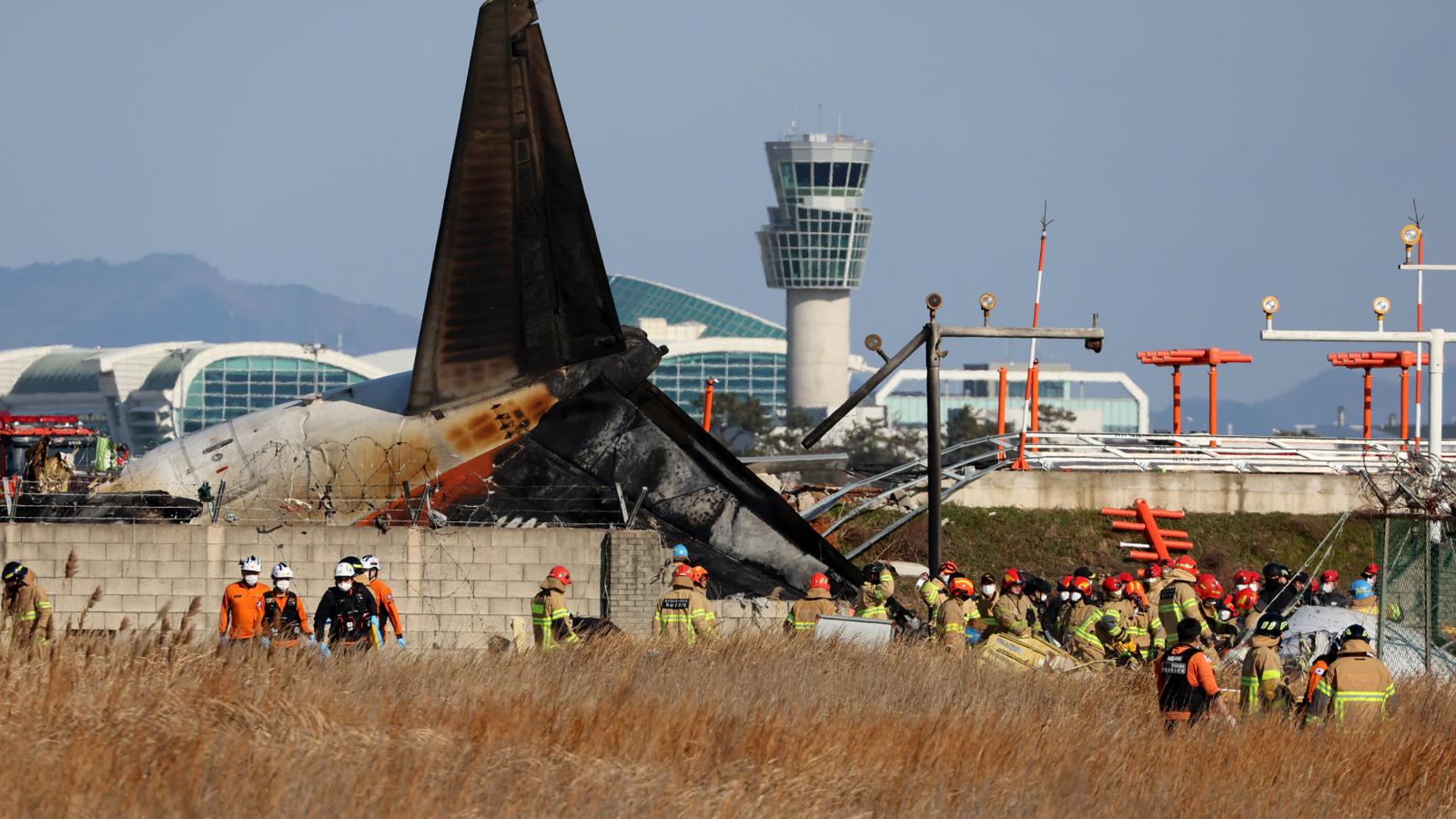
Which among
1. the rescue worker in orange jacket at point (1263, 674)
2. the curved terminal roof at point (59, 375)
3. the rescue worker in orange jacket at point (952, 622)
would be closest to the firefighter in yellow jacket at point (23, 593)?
the rescue worker in orange jacket at point (952, 622)

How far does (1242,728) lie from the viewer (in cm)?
1628

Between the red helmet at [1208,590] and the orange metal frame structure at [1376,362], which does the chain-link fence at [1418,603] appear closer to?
the red helmet at [1208,590]

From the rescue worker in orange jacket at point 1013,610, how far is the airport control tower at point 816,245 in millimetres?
172219

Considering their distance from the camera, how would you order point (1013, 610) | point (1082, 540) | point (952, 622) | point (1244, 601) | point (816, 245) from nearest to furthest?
point (952, 622) < point (1013, 610) < point (1244, 601) < point (1082, 540) < point (816, 245)

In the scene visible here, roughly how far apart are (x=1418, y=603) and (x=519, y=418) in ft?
38.7

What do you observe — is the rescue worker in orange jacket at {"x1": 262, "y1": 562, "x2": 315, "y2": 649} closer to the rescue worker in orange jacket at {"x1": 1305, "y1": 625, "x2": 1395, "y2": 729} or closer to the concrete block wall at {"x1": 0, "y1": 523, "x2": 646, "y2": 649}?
the concrete block wall at {"x1": 0, "y1": 523, "x2": 646, "y2": 649}

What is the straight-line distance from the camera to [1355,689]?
16.1 meters

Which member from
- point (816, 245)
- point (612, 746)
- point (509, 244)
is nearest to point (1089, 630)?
point (509, 244)

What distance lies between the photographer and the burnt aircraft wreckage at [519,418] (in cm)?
2548

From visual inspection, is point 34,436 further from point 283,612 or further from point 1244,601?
point 1244,601

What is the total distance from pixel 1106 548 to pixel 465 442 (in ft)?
46.0

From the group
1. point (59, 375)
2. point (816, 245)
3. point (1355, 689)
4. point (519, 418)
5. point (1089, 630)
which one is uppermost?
point (816, 245)

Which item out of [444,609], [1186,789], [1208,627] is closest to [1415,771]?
[1186,789]

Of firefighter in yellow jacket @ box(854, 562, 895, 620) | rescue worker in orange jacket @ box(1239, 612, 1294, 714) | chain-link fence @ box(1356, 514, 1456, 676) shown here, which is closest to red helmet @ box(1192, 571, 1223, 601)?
chain-link fence @ box(1356, 514, 1456, 676)
